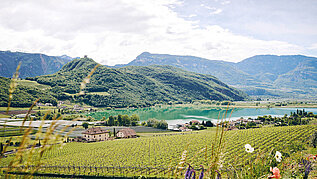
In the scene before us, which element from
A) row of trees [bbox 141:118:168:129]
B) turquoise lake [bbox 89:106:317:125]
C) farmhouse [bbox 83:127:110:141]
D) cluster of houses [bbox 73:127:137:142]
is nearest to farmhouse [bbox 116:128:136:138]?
cluster of houses [bbox 73:127:137:142]

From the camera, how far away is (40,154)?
3.71ft

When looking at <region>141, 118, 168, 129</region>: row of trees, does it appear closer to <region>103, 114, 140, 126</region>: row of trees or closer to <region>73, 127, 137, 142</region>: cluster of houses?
<region>103, 114, 140, 126</region>: row of trees

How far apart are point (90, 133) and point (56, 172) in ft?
114

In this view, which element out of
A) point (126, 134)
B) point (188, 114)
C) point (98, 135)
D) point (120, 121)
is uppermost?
point (120, 121)

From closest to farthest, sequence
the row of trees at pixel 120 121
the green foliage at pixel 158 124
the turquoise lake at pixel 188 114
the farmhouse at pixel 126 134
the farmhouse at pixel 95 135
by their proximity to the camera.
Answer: the farmhouse at pixel 95 135
the farmhouse at pixel 126 134
the green foliage at pixel 158 124
the row of trees at pixel 120 121
the turquoise lake at pixel 188 114

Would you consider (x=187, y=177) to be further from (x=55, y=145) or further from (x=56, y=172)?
(x=56, y=172)

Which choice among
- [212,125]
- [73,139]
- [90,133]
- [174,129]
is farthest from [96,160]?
[212,125]

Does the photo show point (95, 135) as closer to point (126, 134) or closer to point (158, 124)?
point (126, 134)

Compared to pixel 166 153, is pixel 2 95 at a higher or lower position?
higher

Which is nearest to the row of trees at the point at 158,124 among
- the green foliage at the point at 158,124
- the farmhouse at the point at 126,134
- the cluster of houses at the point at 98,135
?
the green foliage at the point at 158,124

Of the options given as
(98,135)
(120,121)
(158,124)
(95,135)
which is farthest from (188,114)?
(95,135)

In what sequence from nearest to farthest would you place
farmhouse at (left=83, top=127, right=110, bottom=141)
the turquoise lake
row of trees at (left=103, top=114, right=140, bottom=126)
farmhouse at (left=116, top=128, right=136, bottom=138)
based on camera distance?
farmhouse at (left=83, top=127, right=110, bottom=141), farmhouse at (left=116, top=128, right=136, bottom=138), row of trees at (left=103, top=114, right=140, bottom=126), the turquoise lake

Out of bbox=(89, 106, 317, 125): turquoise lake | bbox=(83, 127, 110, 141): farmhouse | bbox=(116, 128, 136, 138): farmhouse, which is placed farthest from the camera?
bbox=(89, 106, 317, 125): turquoise lake

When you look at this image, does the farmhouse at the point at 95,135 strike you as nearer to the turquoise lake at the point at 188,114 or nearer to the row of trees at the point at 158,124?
the row of trees at the point at 158,124
